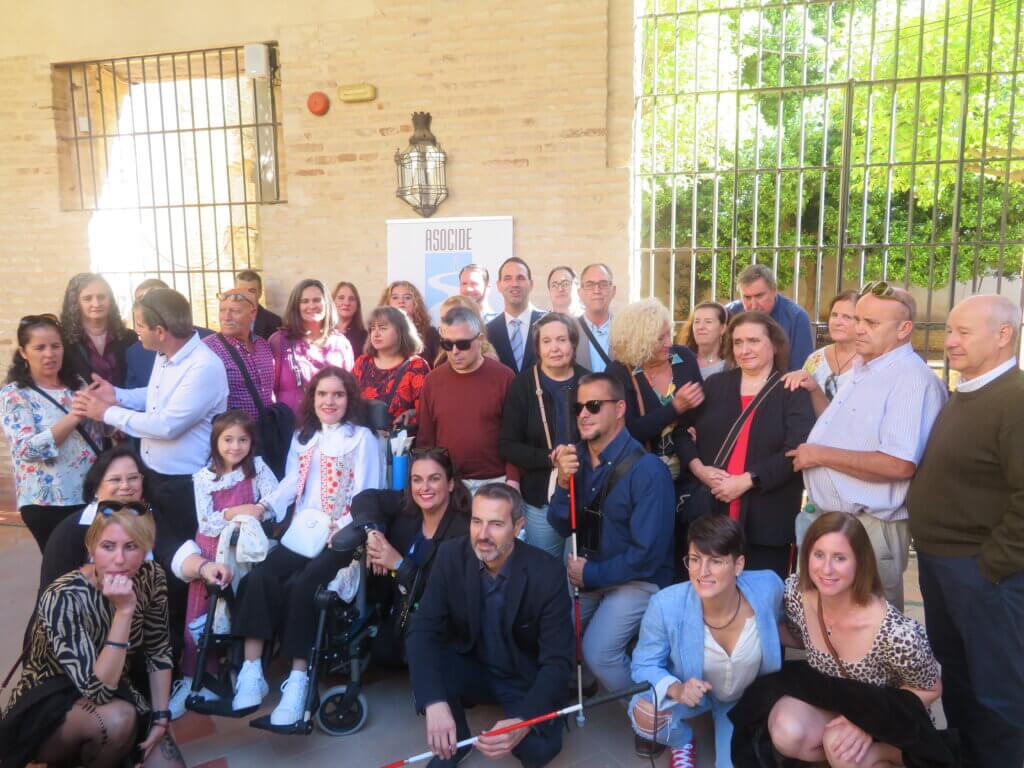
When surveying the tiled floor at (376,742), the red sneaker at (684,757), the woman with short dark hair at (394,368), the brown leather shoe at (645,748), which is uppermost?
the woman with short dark hair at (394,368)

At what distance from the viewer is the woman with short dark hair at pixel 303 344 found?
4660 millimetres

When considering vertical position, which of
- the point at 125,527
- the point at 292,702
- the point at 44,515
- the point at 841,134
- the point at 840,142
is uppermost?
the point at 840,142

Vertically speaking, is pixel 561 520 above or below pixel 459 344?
below

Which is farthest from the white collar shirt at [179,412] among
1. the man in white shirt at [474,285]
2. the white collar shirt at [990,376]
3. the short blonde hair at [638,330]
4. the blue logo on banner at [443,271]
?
the white collar shirt at [990,376]

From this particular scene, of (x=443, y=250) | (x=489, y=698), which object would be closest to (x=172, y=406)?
(x=489, y=698)

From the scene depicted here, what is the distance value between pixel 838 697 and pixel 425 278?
478cm

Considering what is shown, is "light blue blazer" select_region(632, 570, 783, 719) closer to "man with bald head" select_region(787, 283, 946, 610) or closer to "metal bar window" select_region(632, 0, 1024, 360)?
"man with bald head" select_region(787, 283, 946, 610)

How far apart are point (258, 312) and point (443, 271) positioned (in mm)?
1531

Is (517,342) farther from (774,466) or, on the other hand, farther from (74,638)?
(74,638)

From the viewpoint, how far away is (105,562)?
2.81 m

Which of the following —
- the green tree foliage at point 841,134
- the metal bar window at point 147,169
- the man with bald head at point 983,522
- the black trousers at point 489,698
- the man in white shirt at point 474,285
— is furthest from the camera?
the green tree foliage at point 841,134

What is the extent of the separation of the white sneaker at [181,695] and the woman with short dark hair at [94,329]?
167 centimetres

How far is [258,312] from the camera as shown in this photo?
618cm

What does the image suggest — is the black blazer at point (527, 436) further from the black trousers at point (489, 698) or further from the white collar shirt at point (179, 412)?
the white collar shirt at point (179, 412)
